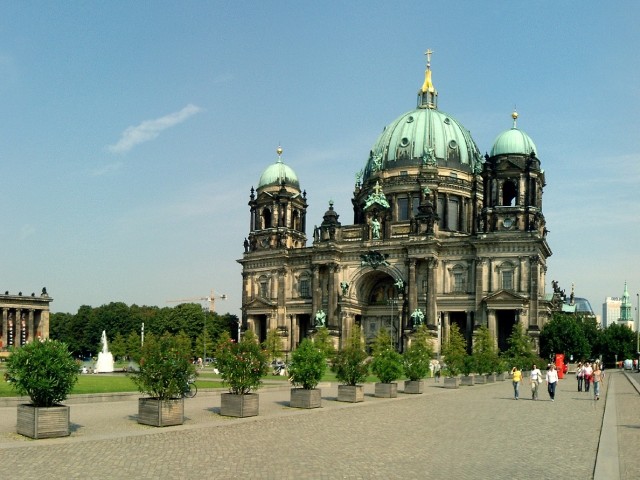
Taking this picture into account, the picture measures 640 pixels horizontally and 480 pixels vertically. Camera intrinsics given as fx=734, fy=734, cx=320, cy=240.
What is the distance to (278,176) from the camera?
Result: 117 m

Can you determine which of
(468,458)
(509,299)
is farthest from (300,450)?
(509,299)

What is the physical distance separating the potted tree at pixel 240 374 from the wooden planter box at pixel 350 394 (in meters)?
8.29

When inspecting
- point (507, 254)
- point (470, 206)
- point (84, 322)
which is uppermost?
point (470, 206)

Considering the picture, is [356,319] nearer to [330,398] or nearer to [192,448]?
[330,398]

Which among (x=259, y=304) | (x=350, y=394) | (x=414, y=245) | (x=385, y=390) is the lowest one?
(x=385, y=390)

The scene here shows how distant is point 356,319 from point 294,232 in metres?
17.3

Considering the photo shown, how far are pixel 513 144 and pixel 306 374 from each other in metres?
72.2

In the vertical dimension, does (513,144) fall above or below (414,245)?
above

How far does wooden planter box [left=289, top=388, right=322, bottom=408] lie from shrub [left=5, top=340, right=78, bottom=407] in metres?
12.8

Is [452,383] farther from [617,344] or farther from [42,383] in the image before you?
[617,344]

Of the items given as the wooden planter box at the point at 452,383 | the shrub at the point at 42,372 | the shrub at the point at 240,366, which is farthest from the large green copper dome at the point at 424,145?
the shrub at the point at 42,372

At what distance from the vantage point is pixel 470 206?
11094cm

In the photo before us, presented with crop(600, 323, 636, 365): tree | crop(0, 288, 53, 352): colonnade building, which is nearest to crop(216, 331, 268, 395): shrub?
crop(0, 288, 53, 352): colonnade building

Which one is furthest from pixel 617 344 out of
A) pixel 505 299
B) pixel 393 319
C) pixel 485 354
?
pixel 485 354
